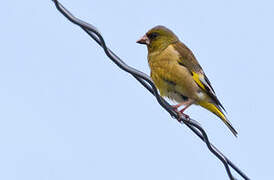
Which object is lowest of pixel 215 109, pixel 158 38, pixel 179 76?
pixel 215 109

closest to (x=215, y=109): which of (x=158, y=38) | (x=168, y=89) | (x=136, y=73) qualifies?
(x=168, y=89)

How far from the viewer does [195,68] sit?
7508 mm

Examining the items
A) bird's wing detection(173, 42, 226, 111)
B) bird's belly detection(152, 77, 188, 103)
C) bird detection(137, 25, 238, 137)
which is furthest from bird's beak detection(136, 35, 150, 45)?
bird's belly detection(152, 77, 188, 103)

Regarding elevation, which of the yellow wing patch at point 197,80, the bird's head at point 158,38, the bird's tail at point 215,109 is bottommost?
the bird's tail at point 215,109

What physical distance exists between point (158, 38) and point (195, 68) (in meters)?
0.71

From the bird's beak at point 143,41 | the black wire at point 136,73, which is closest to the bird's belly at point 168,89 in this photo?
the bird's beak at point 143,41

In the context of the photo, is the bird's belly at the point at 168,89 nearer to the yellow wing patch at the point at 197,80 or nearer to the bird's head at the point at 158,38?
the yellow wing patch at the point at 197,80

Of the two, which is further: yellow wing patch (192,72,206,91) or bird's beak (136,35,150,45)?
bird's beak (136,35,150,45)

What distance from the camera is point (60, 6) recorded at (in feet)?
12.1

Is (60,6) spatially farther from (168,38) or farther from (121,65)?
(168,38)

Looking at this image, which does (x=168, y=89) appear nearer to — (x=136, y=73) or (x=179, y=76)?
(x=179, y=76)

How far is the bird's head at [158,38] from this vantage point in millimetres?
7582

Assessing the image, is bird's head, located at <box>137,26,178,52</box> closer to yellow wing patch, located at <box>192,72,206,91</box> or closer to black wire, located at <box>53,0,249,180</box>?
yellow wing patch, located at <box>192,72,206,91</box>

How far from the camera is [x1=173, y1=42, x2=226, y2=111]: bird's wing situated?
718cm
